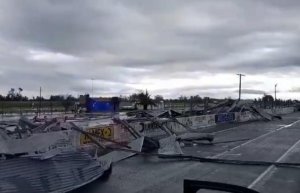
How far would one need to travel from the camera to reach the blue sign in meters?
49.5

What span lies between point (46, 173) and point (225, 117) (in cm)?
4116

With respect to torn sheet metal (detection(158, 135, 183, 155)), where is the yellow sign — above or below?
above

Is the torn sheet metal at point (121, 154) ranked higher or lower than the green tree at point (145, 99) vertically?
lower

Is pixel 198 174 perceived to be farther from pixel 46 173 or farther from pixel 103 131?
pixel 103 131

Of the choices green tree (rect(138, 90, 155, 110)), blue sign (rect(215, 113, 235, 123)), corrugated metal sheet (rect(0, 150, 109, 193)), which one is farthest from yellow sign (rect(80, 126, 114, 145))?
green tree (rect(138, 90, 155, 110))

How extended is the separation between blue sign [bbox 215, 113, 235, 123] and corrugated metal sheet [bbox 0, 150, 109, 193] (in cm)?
3719

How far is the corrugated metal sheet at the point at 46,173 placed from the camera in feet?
34.5

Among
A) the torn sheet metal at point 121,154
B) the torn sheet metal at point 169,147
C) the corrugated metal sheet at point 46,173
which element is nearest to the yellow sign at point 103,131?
the torn sheet metal at point 121,154

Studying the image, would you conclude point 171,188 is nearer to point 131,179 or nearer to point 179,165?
point 131,179

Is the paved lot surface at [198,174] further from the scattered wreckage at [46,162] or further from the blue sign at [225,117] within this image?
the blue sign at [225,117]

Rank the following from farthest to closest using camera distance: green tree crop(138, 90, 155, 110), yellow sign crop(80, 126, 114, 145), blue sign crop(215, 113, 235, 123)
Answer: green tree crop(138, 90, 155, 110), blue sign crop(215, 113, 235, 123), yellow sign crop(80, 126, 114, 145)

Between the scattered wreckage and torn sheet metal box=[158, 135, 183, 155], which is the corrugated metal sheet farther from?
torn sheet metal box=[158, 135, 183, 155]

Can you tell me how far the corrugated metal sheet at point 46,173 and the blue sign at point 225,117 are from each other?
37.2 meters

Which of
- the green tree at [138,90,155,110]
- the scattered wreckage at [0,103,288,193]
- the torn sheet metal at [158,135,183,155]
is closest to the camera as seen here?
the scattered wreckage at [0,103,288,193]
